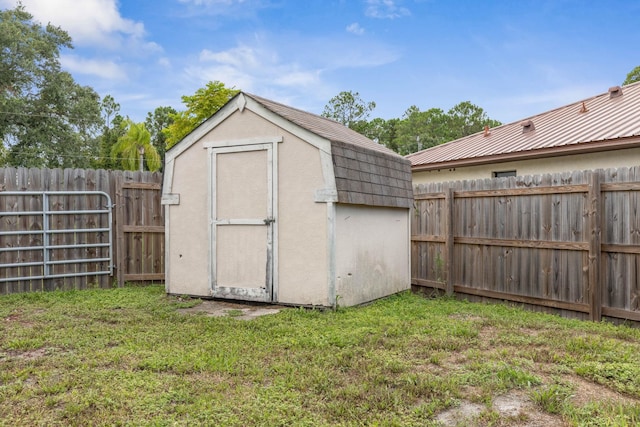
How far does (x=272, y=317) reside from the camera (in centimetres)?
502

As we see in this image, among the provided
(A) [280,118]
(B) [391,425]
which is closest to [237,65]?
(A) [280,118]

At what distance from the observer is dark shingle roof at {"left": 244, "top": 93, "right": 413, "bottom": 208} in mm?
5547

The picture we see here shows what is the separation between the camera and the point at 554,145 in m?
7.73

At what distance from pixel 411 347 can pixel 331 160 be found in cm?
250

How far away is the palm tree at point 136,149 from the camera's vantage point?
25.1 metres

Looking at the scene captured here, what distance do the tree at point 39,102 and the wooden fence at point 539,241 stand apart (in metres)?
20.0

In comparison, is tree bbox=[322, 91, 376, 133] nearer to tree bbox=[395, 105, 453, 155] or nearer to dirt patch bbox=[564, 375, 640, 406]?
tree bbox=[395, 105, 453, 155]

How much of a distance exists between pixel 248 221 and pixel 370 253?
1758 mm

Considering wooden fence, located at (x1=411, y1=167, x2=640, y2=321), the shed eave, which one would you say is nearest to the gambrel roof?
wooden fence, located at (x1=411, y1=167, x2=640, y2=321)

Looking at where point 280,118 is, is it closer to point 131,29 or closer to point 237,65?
point 237,65

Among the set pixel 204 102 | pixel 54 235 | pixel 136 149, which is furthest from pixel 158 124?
pixel 54 235

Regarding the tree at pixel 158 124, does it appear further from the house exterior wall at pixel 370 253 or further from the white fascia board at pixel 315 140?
the house exterior wall at pixel 370 253

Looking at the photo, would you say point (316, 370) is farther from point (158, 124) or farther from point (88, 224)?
point (158, 124)

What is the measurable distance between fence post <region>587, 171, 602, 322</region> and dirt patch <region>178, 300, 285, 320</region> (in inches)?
146
